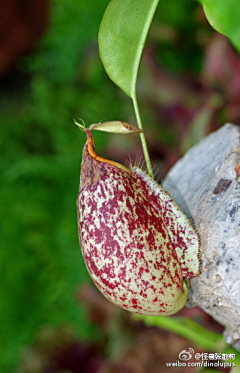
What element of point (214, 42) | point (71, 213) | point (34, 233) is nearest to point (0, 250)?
point (34, 233)

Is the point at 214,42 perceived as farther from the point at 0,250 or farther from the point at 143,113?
the point at 0,250

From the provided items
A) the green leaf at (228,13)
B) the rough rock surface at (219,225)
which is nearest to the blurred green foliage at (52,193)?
the rough rock surface at (219,225)

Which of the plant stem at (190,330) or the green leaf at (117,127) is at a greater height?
the green leaf at (117,127)

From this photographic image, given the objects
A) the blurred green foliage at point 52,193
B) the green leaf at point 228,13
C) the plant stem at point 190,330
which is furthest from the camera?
the blurred green foliage at point 52,193

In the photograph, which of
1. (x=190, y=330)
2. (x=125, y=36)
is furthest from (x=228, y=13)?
(x=190, y=330)

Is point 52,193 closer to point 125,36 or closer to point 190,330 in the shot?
point 190,330

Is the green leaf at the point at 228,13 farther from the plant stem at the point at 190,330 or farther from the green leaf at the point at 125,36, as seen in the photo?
the plant stem at the point at 190,330

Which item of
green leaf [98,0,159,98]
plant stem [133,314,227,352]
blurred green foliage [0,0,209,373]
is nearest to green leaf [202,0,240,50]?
green leaf [98,0,159,98]
